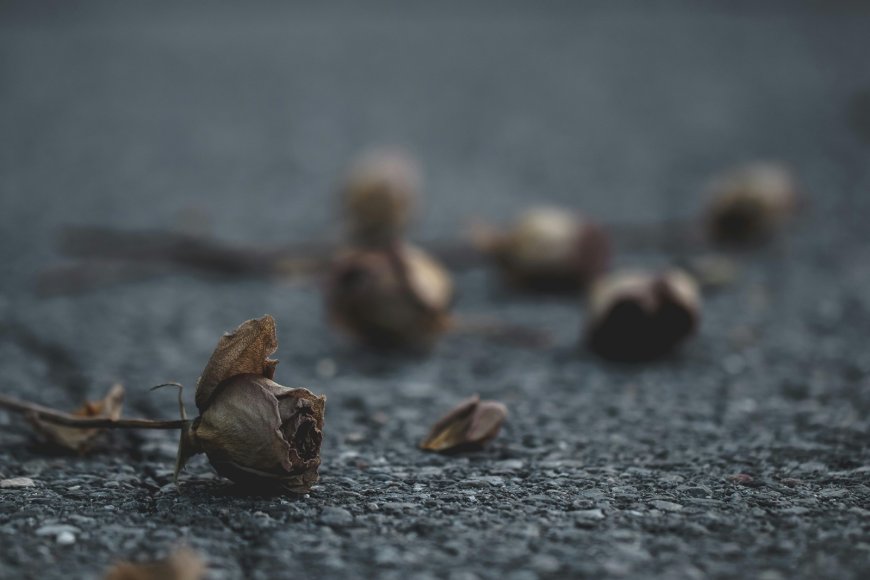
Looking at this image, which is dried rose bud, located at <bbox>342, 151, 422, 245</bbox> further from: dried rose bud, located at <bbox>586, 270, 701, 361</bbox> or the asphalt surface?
dried rose bud, located at <bbox>586, 270, 701, 361</bbox>

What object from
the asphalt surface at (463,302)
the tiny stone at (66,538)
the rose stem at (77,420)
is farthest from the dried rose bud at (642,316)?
the tiny stone at (66,538)

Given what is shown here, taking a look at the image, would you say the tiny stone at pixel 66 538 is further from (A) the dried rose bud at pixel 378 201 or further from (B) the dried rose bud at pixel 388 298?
(A) the dried rose bud at pixel 378 201

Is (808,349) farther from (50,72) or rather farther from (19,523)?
Result: (50,72)

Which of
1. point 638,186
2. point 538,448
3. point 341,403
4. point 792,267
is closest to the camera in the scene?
point 538,448

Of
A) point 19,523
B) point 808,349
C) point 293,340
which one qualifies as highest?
point 808,349

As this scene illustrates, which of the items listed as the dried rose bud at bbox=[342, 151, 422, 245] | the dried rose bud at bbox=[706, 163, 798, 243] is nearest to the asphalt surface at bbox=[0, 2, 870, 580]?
the dried rose bud at bbox=[706, 163, 798, 243]

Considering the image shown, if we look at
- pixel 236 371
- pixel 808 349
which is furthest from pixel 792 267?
pixel 236 371

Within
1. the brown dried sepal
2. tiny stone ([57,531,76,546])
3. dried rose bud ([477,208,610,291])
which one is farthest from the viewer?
dried rose bud ([477,208,610,291])

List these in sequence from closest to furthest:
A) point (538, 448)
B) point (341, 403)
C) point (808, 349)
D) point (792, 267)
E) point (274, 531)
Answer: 1. point (274, 531)
2. point (538, 448)
3. point (341, 403)
4. point (808, 349)
5. point (792, 267)
